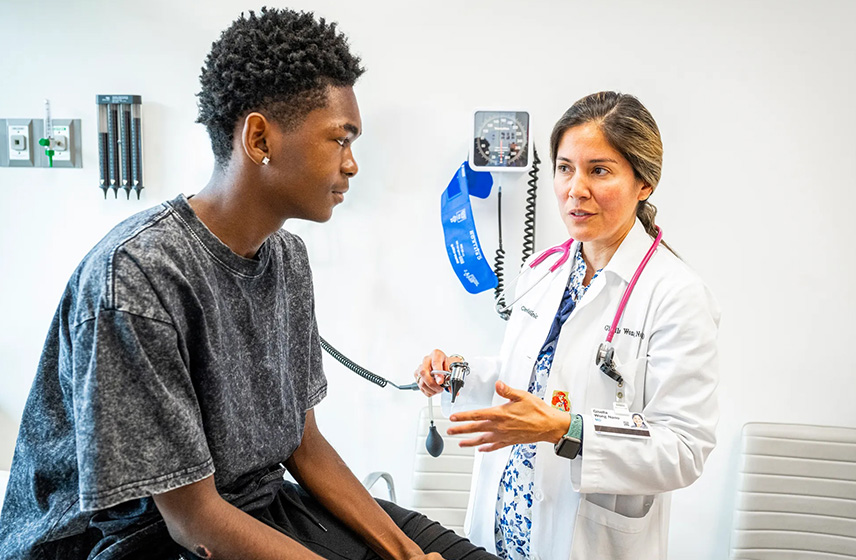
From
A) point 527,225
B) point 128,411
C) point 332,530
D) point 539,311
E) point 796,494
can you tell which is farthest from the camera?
point 527,225

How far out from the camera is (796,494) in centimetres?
204

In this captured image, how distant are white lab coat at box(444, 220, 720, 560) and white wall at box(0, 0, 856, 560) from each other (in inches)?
29.4

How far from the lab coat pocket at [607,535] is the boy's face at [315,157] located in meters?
0.89

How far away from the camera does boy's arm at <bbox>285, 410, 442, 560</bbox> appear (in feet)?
3.79

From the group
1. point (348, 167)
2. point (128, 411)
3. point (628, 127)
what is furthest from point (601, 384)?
point (128, 411)

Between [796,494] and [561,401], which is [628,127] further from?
[796,494]

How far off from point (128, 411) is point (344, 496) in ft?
1.60

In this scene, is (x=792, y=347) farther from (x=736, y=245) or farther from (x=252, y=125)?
(x=252, y=125)

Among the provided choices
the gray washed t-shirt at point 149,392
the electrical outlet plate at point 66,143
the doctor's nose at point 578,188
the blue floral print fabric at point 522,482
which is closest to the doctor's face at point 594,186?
the doctor's nose at point 578,188

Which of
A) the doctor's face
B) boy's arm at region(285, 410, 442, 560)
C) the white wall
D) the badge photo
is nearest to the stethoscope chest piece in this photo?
the badge photo

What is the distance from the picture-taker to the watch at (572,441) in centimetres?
133

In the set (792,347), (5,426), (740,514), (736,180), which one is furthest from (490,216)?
(5,426)

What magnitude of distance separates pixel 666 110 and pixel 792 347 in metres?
0.87

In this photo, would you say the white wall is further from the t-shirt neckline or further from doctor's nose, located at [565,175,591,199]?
the t-shirt neckline
